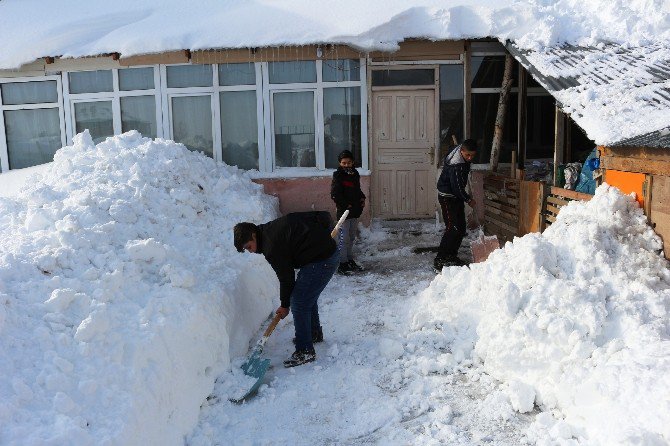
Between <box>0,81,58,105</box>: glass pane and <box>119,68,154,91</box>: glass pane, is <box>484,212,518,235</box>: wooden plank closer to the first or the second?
<box>119,68,154,91</box>: glass pane

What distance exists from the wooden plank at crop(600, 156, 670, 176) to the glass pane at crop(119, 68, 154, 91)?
24.6 feet

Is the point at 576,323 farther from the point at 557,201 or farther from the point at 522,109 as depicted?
the point at 522,109

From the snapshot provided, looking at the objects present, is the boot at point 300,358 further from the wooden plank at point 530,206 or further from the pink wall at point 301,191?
the pink wall at point 301,191

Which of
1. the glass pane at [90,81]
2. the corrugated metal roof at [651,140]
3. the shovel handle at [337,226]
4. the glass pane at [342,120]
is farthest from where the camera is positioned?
the glass pane at [90,81]

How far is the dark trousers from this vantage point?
307 inches

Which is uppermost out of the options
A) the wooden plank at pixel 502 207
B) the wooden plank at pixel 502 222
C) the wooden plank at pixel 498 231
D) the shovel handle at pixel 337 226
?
the shovel handle at pixel 337 226

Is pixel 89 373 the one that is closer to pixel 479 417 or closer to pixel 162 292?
pixel 162 292

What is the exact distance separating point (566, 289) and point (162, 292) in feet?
10.9

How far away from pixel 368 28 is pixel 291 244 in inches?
201

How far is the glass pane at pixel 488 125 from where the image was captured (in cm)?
1005

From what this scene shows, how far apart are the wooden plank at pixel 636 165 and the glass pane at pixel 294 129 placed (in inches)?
202

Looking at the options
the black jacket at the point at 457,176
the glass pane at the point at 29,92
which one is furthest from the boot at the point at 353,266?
the glass pane at the point at 29,92

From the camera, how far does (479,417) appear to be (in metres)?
4.13

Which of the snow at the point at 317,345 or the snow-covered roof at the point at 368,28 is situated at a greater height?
the snow-covered roof at the point at 368,28
